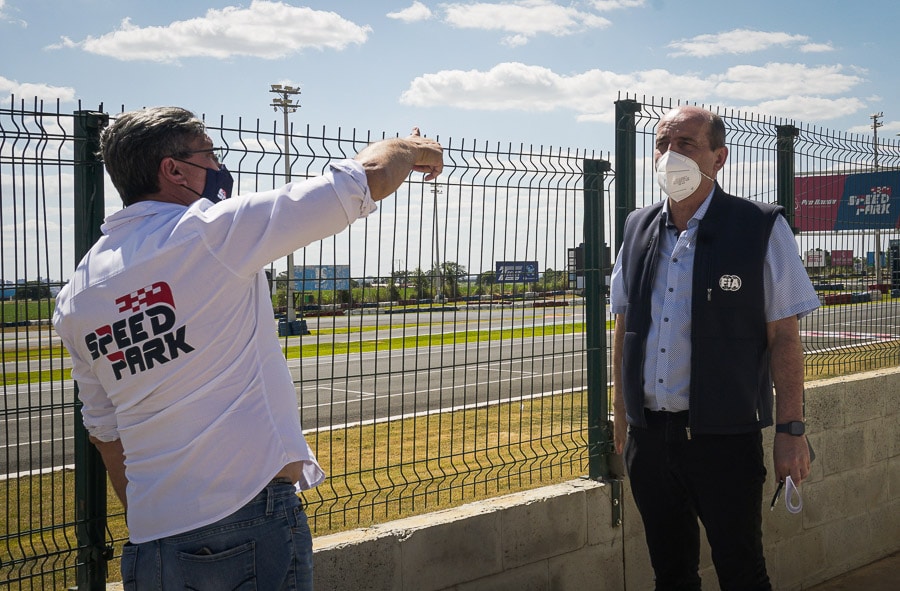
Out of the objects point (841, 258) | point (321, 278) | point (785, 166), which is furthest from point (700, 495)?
point (841, 258)

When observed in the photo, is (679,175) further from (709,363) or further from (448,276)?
(448,276)

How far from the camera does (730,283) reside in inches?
133

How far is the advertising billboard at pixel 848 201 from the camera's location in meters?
5.84

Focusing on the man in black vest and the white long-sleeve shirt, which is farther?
the man in black vest

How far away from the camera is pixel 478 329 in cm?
420

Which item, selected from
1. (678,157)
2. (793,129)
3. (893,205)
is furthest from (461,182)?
(893,205)

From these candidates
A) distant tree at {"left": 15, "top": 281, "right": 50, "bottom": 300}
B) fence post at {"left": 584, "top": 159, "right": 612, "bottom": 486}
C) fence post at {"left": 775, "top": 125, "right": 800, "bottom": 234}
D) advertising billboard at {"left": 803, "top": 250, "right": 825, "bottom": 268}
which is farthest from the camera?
advertising billboard at {"left": 803, "top": 250, "right": 825, "bottom": 268}

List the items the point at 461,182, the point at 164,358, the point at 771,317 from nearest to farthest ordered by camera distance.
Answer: the point at 164,358
the point at 771,317
the point at 461,182

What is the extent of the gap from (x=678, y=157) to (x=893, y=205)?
3.98m

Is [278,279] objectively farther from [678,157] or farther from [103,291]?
[678,157]

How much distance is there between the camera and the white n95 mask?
357 centimetres

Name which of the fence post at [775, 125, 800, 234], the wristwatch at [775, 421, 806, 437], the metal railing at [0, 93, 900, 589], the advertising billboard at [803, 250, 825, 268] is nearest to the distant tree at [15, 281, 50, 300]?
the metal railing at [0, 93, 900, 589]

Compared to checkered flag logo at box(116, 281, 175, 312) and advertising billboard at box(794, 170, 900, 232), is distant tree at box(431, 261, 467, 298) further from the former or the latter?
advertising billboard at box(794, 170, 900, 232)

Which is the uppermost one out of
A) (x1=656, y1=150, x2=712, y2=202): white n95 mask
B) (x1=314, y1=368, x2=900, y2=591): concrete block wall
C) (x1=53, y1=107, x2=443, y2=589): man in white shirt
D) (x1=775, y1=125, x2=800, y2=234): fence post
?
(x1=775, y1=125, x2=800, y2=234): fence post
